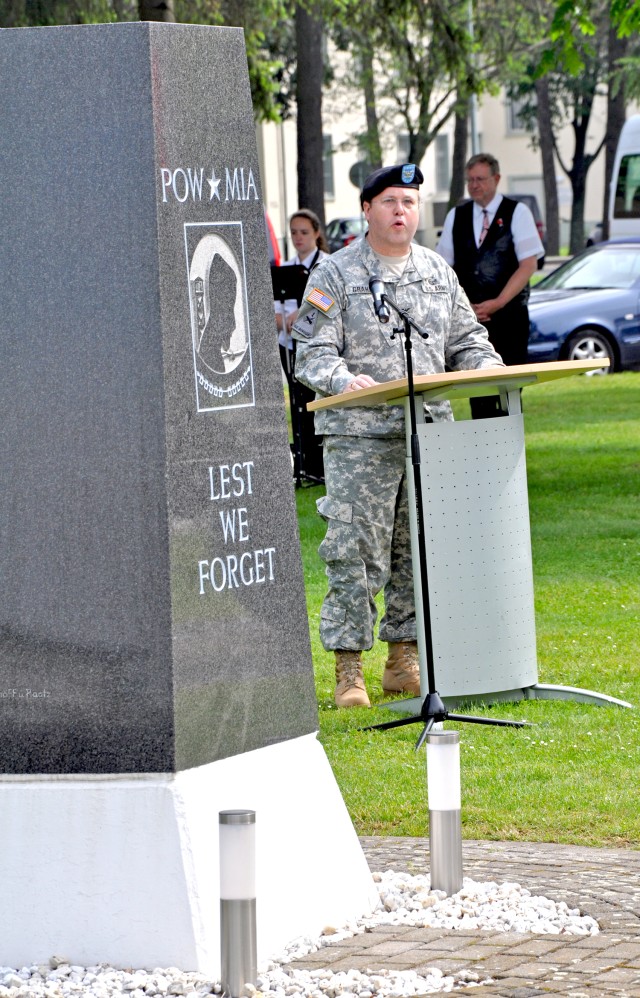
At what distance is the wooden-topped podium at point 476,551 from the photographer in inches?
295

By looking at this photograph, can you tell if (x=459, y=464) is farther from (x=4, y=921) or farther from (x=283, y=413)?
(x=4, y=921)

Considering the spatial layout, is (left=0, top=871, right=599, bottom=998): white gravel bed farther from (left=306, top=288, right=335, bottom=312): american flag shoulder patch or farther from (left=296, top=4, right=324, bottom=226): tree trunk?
(left=296, top=4, right=324, bottom=226): tree trunk

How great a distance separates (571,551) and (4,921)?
25.9ft

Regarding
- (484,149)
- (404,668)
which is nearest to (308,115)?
(404,668)

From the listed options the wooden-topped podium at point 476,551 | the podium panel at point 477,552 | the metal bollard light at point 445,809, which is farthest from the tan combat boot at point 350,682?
the metal bollard light at point 445,809

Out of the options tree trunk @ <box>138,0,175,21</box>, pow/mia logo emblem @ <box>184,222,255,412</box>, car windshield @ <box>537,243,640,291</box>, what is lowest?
pow/mia logo emblem @ <box>184,222,255,412</box>

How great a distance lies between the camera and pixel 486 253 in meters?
12.5

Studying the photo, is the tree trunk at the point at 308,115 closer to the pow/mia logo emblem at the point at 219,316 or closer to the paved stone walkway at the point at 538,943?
the paved stone walkway at the point at 538,943

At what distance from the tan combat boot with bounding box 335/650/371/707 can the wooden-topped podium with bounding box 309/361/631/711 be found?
17.6 inches

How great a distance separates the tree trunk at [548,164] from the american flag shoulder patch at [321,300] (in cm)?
5303

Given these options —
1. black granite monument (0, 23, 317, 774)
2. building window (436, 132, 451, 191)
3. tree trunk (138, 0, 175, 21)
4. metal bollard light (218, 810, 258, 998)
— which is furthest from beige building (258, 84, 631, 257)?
metal bollard light (218, 810, 258, 998)

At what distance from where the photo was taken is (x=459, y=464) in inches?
296

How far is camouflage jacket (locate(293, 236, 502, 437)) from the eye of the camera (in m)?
7.65

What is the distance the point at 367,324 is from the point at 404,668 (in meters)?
1.60
